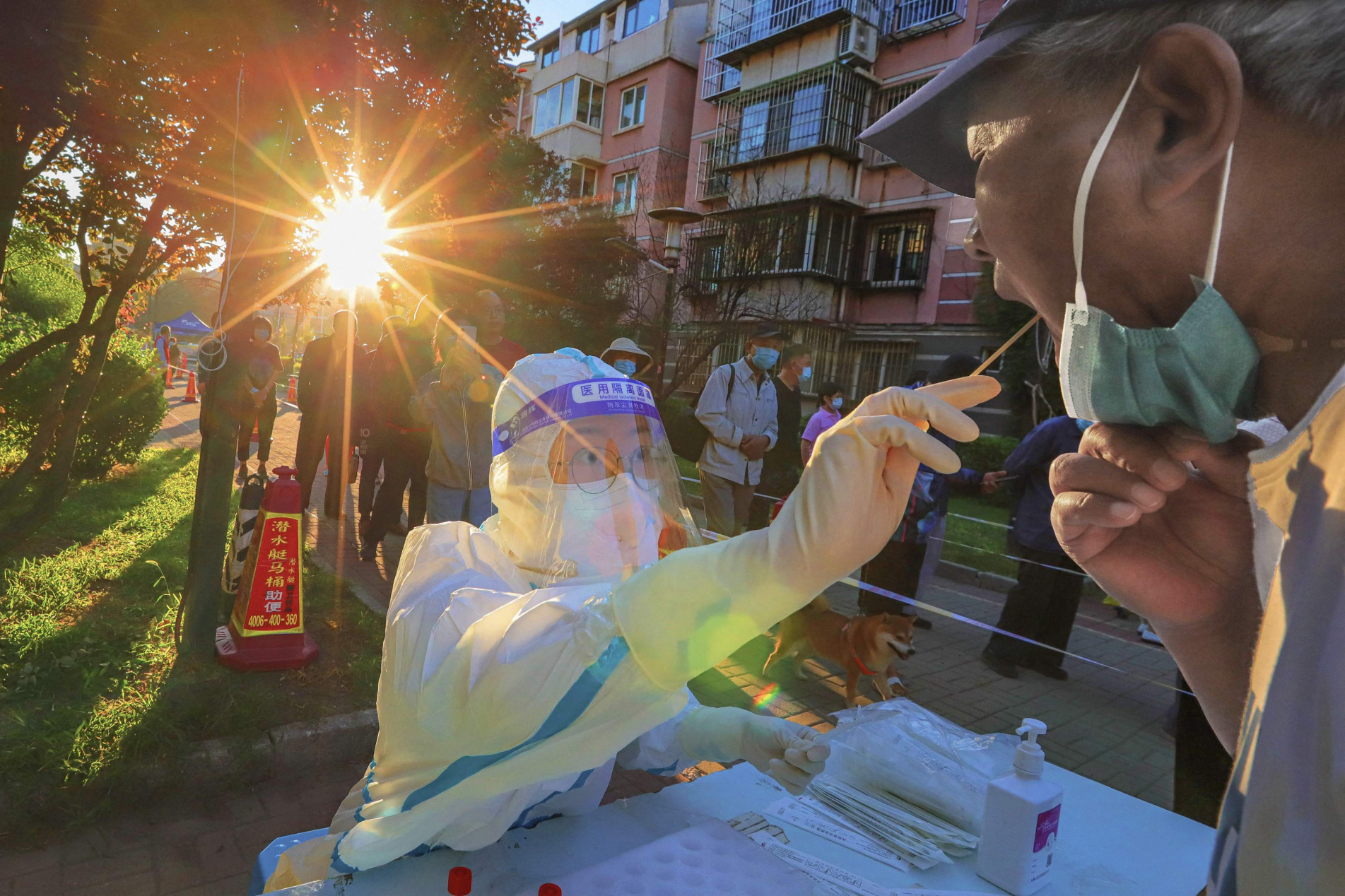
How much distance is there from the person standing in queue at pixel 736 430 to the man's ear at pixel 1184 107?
207 inches

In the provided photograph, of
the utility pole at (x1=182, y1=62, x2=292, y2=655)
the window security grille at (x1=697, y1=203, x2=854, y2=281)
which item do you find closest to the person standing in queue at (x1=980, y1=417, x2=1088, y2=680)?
the utility pole at (x1=182, y1=62, x2=292, y2=655)

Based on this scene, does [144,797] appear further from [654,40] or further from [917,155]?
[654,40]

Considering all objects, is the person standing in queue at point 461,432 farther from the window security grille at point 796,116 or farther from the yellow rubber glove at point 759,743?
the window security grille at point 796,116

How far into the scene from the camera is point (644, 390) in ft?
6.45

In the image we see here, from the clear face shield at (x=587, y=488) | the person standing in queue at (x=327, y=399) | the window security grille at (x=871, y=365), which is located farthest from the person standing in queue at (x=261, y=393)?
the window security grille at (x=871, y=365)

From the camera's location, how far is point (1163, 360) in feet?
3.04

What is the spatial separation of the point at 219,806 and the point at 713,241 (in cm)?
1844

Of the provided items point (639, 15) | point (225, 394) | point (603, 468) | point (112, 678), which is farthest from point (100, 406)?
point (639, 15)

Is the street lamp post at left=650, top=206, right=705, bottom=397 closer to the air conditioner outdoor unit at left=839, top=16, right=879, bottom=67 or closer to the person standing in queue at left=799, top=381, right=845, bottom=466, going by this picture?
the person standing in queue at left=799, top=381, right=845, bottom=466

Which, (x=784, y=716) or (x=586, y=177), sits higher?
(x=586, y=177)

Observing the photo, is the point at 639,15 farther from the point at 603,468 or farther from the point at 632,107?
the point at 603,468

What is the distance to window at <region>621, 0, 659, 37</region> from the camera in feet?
84.8

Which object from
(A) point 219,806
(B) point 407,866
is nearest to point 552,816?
(B) point 407,866

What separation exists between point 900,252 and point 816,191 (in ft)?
8.97
